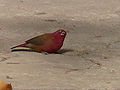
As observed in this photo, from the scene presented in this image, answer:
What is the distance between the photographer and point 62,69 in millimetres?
3244

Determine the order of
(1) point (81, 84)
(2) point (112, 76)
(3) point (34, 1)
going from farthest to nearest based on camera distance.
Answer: (3) point (34, 1)
(2) point (112, 76)
(1) point (81, 84)

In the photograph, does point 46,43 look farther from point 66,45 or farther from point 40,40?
point 66,45

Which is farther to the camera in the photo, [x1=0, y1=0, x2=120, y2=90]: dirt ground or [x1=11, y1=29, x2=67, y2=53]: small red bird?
[x1=11, y1=29, x2=67, y2=53]: small red bird

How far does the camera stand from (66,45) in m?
3.99

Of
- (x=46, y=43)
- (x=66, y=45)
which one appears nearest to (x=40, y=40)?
(x=46, y=43)

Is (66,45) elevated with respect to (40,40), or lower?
lower

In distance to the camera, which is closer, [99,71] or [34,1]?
[99,71]

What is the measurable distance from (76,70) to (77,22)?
63.9 inches

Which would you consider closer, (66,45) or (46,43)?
(46,43)

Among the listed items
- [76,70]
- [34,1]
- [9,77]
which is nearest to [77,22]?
[34,1]

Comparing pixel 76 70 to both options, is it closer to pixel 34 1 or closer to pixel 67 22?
pixel 67 22

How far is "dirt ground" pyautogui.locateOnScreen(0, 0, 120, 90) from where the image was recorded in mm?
2965

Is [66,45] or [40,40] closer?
[40,40]

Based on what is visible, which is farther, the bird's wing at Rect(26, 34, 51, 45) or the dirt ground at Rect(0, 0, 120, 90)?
the bird's wing at Rect(26, 34, 51, 45)
